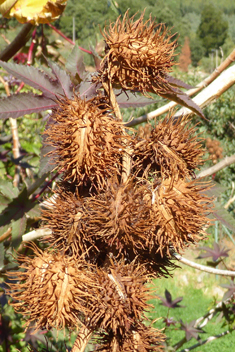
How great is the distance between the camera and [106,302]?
0.79 m

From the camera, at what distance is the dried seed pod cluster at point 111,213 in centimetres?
79

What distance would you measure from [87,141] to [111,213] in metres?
0.17

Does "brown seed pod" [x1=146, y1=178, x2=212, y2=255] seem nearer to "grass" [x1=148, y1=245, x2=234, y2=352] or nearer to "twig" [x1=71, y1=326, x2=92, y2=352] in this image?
"twig" [x1=71, y1=326, x2=92, y2=352]

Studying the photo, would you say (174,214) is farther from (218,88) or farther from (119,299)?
(218,88)

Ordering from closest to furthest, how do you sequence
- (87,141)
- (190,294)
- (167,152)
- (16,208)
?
(87,141)
(167,152)
(16,208)
(190,294)

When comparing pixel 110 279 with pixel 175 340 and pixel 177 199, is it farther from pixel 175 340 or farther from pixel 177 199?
pixel 175 340

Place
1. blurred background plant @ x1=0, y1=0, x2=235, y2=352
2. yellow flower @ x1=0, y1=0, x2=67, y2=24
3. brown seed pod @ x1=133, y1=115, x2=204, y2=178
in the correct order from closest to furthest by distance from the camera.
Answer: brown seed pod @ x1=133, y1=115, x2=204, y2=178, blurred background plant @ x1=0, y1=0, x2=235, y2=352, yellow flower @ x1=0, y1=0, x2=67, y2=24

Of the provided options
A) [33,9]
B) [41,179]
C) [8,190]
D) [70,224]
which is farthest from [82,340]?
[33,9]

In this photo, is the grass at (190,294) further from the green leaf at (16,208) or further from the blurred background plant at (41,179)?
the green leaf at (16,208)

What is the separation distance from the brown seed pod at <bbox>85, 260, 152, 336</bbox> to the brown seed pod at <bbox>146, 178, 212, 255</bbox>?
0.29ft

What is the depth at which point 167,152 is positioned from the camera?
894 millimetres

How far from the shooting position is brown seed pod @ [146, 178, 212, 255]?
0.81 metres

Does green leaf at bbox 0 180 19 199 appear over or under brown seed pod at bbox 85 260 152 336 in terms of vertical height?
under

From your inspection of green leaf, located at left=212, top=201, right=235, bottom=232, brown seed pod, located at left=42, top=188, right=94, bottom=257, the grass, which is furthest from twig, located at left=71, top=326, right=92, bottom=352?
the grass
